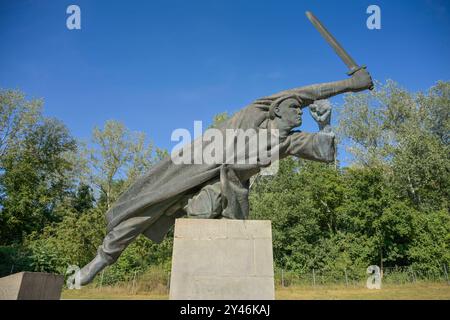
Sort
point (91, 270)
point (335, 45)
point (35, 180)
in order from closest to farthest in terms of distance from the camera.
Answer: point (91, 270) < point (335, 45) < point (35, 180)

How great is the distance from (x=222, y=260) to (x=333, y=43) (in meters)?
3.96

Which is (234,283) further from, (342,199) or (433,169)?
(433,169)

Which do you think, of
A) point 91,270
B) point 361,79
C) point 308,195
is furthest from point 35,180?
point 361,79

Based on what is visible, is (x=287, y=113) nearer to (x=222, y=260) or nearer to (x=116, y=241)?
(x=222, y=260)

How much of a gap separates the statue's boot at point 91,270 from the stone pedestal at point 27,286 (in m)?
0.42

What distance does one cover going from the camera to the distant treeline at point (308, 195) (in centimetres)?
2598

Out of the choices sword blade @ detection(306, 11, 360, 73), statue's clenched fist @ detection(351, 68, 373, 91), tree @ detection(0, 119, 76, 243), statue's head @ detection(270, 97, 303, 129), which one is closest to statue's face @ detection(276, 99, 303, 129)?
statue's head @ detection(270, 97, 303, 129)

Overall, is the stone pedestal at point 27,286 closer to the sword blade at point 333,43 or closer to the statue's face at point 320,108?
the statue's face at point 320,108

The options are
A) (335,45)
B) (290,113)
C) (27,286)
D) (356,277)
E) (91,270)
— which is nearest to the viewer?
(27,286)

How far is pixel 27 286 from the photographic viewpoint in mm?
4547

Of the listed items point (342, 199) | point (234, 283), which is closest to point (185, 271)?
point (234, 283)

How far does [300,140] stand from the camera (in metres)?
5.46
